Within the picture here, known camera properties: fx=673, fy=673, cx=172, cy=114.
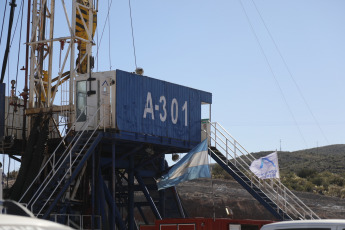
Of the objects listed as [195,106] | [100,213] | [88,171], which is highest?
[195,106]

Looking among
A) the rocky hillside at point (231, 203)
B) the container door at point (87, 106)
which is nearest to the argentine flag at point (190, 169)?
the container door at point (87, 106)

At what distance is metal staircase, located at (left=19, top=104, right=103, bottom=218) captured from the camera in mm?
24219

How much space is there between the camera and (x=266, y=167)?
28609 millimetres

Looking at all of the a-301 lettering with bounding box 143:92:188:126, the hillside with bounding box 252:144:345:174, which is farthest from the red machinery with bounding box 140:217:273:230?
the hillside with bounding box 252:144:345:174

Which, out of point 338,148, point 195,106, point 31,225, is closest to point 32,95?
point 195,106

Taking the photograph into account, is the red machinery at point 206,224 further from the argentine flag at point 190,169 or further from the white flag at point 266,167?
the white flag at point 266,167

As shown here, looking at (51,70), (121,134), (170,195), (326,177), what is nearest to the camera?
(121,134)

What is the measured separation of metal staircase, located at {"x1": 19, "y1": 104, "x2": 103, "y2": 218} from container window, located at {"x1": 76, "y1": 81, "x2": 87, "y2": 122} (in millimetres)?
→ 517

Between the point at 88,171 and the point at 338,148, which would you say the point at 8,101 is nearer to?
the point at 88,171

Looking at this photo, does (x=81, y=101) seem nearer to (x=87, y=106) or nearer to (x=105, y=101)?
(x=87, y=106)

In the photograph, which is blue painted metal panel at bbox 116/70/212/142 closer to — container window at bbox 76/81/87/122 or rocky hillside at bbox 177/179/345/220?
container window at bbox 76/81/87/122

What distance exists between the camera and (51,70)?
2925 cm

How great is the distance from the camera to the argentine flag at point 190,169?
27250 millimetres

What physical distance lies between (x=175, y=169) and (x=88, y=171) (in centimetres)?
378
